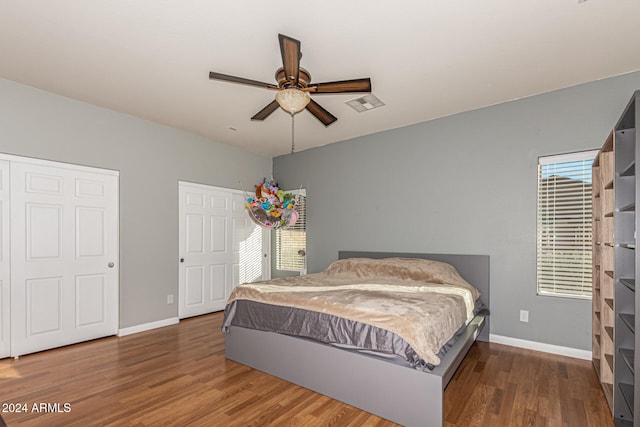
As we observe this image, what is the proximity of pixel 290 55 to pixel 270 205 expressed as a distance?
1400mm

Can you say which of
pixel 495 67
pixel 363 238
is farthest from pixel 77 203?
pixel 495 67

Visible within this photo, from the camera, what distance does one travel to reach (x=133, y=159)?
13.8 feet

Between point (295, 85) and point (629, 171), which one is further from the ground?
point (295, 85)

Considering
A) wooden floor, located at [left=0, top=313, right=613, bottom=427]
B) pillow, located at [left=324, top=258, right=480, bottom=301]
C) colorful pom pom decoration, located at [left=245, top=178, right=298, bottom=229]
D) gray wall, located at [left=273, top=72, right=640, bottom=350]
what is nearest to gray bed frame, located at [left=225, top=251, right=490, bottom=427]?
wooden floor, located at [left=0, top=313, right=613, bottom=427]

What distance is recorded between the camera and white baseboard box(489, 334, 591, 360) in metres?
3.19

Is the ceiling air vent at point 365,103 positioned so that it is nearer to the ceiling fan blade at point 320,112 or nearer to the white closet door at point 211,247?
the ceiling fan blade at point 320,112

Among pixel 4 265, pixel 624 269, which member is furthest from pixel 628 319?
pixel 4 265

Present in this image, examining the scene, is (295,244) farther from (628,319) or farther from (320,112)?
(628,319)

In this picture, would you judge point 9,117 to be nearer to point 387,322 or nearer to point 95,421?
point 95,421

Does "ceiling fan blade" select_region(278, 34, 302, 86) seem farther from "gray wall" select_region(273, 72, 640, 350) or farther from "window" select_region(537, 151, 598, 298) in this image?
"window" select_region(537, 151, 598, 298)

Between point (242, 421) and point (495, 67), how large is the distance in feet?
11.4

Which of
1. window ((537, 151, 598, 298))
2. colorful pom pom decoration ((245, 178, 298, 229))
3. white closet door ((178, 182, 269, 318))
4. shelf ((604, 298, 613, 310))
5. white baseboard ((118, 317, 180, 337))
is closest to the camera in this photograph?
shelf ((604, 298, 613, 310))

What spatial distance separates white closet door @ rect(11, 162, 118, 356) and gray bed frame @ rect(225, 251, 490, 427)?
6.10 ft

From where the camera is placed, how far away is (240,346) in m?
3.08
